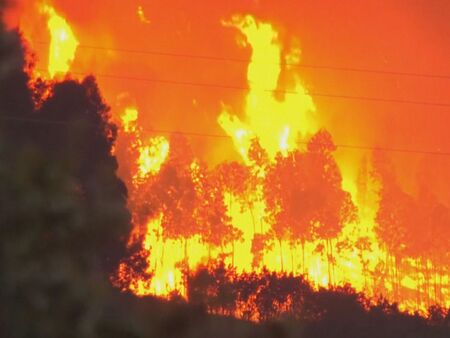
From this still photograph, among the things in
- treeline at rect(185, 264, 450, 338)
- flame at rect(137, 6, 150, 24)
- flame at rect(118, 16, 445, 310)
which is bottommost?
treeline at rect(185, 264, 450, 338)

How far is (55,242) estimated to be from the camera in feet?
23.3

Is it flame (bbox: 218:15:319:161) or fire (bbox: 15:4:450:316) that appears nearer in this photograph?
fire (bbox: 15:4:450:316)

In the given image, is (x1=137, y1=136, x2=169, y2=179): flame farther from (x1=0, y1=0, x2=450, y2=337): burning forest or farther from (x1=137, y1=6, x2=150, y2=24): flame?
(x1=137, y1=6, x2=150, y2=24): flame

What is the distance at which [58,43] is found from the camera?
76062 mm

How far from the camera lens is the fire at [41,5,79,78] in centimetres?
7325

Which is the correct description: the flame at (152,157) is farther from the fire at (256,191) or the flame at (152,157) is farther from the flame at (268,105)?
the flame at (268,105)

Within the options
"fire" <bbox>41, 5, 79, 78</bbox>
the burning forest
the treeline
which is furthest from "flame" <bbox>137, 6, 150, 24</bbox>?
the treeline

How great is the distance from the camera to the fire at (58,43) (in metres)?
73.2

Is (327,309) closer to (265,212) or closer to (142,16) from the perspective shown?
(265,212)

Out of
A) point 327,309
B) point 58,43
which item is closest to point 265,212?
point 58,43

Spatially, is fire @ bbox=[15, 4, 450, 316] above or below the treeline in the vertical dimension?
above

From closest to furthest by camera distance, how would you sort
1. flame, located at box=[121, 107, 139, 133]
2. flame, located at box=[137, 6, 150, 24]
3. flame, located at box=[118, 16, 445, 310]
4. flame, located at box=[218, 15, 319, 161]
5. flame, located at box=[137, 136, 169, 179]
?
flame, located at box=[137, 136, 169, 179]
flame, located at box=[118, 16, 445, 310]
flame, located at box=[121, 107, 139, 133]
flame, located at box=[218, 15, 319, 161]
flame, located at box=[137, 6, 150, 24]

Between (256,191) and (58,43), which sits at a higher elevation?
(58,43)

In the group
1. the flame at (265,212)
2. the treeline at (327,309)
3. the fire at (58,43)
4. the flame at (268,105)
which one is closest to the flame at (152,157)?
the flame at (265,212)
